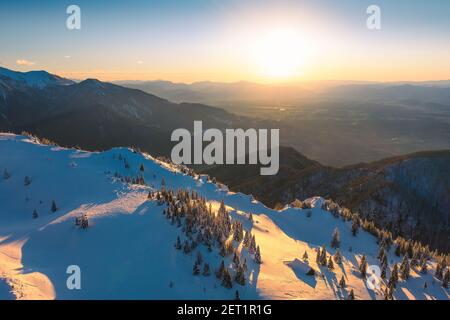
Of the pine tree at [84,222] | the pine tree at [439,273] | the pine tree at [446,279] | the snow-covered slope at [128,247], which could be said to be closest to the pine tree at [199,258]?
the snow-covered slope at [128,247]

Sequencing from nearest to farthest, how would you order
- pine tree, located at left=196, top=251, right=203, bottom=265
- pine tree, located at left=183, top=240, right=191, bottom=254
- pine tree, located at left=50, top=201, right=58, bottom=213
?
pine tree, located at left=196, top=251, right=203, bottom=265, pine tree, located at left=183, top=240, right=191, bottom=254, pine tree, located at left=50, top=201, right=58, bottom=213

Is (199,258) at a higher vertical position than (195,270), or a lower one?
higher

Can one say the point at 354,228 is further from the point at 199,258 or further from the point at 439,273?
the point at 199,258

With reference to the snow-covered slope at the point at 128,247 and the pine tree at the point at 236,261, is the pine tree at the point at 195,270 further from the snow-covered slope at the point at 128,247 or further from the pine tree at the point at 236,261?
the pine tree at the point at 236,261

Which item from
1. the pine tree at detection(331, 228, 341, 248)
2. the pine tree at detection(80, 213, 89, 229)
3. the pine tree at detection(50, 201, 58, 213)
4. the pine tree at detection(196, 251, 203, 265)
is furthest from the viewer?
the pine tree at detection(331, 228, 341, 248)

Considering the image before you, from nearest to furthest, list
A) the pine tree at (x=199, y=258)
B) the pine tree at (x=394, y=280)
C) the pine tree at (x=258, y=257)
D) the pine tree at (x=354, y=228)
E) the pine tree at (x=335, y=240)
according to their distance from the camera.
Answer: the pine tree at (x=199, y=258) → the pine tree at (x=258, y=257) → the pine tree at (x=394, y=280) → the pine tree at (x=335, y=240) → the pine tree at (x=354, y=228)

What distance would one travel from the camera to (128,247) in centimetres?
1806

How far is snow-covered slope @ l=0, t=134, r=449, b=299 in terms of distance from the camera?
1531 centimetres

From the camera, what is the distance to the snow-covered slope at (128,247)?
15312 mm

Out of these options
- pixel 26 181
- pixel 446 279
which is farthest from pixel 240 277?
pixel 26 181

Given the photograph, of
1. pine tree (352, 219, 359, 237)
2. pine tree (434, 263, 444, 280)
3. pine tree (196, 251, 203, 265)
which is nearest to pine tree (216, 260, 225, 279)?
pine tree (196, 251, 203, 265)

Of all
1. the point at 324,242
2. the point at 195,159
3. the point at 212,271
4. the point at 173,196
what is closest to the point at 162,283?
the point at 212,271

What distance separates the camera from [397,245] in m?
29.7

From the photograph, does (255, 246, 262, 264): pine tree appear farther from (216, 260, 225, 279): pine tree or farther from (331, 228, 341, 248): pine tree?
(331, 228, 341, 248): pine tree
